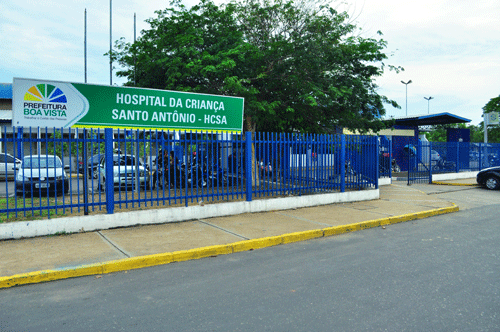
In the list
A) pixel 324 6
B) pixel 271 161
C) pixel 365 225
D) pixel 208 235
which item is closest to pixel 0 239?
pixel 208 235

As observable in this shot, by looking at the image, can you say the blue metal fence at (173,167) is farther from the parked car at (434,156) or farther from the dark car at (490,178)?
the parked car at (434,156)

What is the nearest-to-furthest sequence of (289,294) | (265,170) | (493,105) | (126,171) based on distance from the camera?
1. (289,294)
2. (126,171)
3. (265,170)
4. (493,105)

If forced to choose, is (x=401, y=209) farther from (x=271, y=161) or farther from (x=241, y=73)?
(x=241, y=73)

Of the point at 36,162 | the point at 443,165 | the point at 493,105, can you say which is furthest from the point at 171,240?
the point at 493,105

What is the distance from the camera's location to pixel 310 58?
491 inches

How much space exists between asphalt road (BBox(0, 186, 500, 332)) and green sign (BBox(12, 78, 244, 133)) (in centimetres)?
413

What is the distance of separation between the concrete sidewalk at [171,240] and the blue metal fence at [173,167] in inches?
32.7

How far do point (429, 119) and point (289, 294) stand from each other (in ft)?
87.8

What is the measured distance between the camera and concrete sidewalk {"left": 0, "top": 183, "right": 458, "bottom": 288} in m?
5.38

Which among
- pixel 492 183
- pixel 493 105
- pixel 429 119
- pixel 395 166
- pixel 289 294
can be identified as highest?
pixel 493 105

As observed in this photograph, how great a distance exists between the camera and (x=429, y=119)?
27.3 meters

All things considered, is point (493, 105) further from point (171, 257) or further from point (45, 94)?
point (45, 94)

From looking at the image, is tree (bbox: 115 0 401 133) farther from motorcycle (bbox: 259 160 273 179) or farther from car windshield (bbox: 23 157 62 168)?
car windshield (bbox: 23 157 62 168)

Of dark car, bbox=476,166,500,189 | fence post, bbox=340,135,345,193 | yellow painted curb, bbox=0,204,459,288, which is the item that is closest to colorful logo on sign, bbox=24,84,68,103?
yellow painted curb, bbox=0,204,459,288
